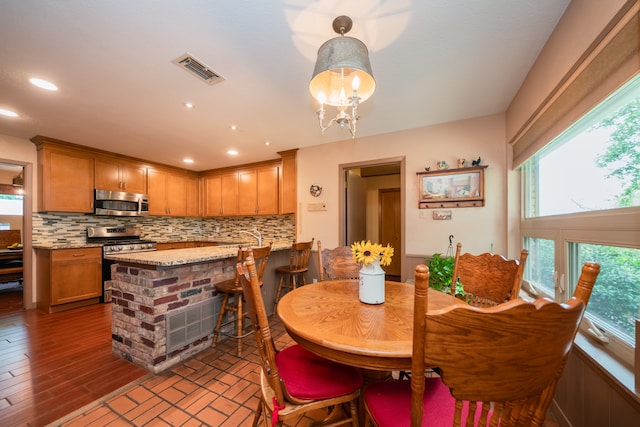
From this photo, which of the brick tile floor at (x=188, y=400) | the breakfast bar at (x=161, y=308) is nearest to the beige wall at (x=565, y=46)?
the brick tile floor at (x=188, y=400)

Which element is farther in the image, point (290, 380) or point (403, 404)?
point (290, 380)

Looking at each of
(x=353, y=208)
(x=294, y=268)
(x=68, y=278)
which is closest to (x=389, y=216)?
(x=353, y=208)

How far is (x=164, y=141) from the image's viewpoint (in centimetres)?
347

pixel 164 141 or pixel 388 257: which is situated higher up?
pixel 164 141

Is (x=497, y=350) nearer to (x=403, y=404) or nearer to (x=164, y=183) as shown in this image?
(x=403, y=404)

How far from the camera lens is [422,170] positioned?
118 inches

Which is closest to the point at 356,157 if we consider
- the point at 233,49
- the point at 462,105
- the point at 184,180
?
the point at 462,105

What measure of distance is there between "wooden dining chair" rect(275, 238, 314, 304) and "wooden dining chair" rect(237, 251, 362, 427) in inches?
75.7

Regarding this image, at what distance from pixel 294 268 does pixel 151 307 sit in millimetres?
1692

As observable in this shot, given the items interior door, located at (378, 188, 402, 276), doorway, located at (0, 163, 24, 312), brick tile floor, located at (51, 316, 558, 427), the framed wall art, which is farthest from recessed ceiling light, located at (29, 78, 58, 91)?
interior door, located at (378, 188, 402, 276)

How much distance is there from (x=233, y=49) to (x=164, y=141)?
96.2 inches

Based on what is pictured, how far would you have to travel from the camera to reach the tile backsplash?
3.55 m

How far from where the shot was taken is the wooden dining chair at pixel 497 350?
0.54 m

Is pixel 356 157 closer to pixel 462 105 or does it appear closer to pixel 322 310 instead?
pixel 462 105
